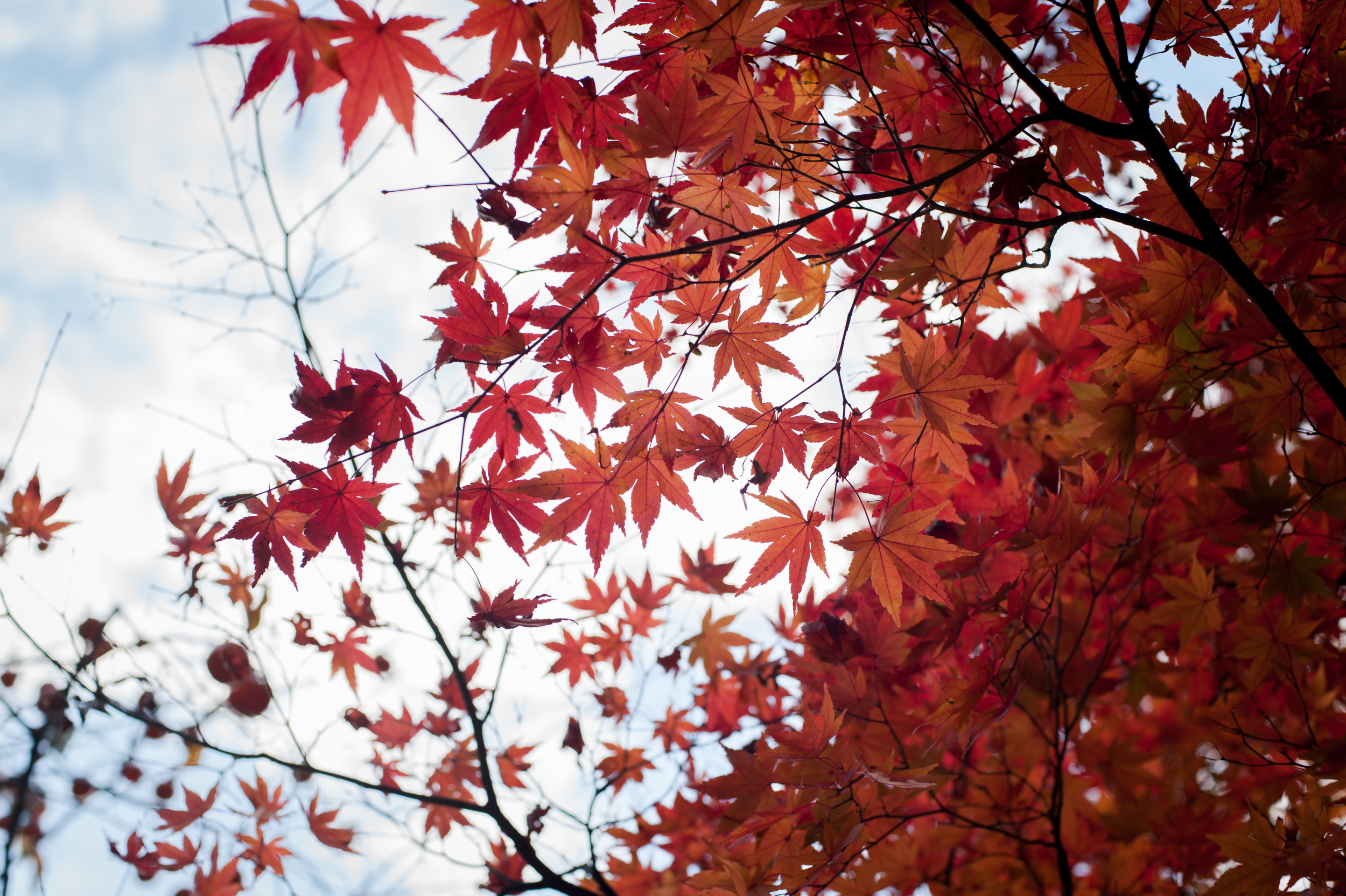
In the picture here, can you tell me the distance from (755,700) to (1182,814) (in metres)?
2.03

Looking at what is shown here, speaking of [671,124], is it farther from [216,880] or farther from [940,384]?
[216,880]

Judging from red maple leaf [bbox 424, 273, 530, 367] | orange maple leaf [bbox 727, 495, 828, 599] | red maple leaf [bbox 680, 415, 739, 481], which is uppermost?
red maple leaf [bbox 424, 273, 530, 367]

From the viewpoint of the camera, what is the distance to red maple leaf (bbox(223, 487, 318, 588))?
1516 millimetres

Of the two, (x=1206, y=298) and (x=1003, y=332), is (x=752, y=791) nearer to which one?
(x=1206, y=298)

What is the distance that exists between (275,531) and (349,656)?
132 cm

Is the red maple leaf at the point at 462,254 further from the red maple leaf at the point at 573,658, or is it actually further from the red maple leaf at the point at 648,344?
the red maple leaf at the point at 573,658

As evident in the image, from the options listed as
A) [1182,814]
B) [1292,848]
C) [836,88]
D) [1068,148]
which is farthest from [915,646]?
[1182,814]

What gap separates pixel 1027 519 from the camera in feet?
5.55

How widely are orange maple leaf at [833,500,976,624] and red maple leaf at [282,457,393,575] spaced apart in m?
1.02

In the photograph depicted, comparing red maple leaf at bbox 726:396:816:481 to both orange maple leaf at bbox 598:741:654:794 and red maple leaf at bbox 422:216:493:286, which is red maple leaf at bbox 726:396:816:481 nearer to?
red maple leaf at bbox 422:216:493:286

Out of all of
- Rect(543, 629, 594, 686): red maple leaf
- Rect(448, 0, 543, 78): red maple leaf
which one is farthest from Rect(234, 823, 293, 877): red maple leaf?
Rect(448, 0, 543, 78): red maple leaf

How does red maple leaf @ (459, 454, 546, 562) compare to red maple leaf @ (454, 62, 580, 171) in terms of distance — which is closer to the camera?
red maple leaf @ (454, 62, 580, 171)

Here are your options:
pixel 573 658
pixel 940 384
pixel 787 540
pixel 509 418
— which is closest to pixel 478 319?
pixel 509 418

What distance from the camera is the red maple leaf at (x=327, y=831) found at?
8.36 feet
